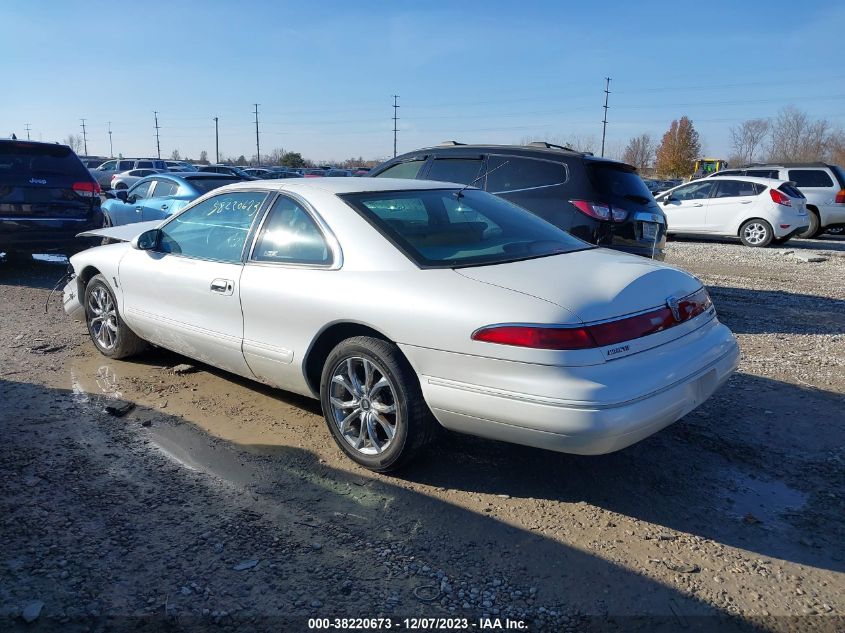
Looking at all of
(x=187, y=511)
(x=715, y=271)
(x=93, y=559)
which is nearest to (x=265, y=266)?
(x=187, y=511)

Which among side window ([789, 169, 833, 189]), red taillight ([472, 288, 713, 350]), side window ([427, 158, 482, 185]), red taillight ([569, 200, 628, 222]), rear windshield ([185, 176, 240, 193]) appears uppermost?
side window ([789, 169, 833, 189])

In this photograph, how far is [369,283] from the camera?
3.64 metres

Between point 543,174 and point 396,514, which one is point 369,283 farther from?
point 543,174

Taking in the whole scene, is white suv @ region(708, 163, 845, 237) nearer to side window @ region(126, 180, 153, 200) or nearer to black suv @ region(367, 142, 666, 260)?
black suv @ region(367, 142, 666, 260)

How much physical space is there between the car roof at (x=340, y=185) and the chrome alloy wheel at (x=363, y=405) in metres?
1.19

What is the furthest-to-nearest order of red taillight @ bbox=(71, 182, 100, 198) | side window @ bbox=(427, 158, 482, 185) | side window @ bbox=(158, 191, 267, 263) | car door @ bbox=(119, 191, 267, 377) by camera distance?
1. red taillight @ bbox=(71, 182, 100, 198)
2. side window @ bbox=(427, 158, 482, 185)
3. side window @ bbox=(158, 191, 267, 263)
4. car door @ bbox=(119, 191, 267, 377)

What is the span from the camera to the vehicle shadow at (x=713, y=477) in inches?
127

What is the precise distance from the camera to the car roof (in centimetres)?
431

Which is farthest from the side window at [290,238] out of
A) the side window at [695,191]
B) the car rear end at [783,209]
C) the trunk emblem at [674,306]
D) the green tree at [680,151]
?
the green tree at [680,151]

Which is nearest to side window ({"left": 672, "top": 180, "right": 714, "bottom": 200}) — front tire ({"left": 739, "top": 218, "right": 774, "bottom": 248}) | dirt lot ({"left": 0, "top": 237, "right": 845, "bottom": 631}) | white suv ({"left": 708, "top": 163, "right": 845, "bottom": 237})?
white suv ({"left": 708, "top": 163, "right": 845, "bottom": 237})

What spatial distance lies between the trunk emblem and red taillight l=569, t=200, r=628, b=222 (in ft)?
10.9

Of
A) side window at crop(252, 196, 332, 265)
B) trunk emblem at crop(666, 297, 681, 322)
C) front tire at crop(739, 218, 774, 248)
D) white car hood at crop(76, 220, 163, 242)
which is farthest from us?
front tire at crop(739, 218, 774, 248)

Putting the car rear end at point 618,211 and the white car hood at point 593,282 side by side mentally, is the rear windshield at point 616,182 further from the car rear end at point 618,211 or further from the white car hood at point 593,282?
the white car hood at point 593,282

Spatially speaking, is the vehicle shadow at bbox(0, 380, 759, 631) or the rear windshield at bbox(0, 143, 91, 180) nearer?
the vehicle shadow at bbox(0, 380, 759, 631)
